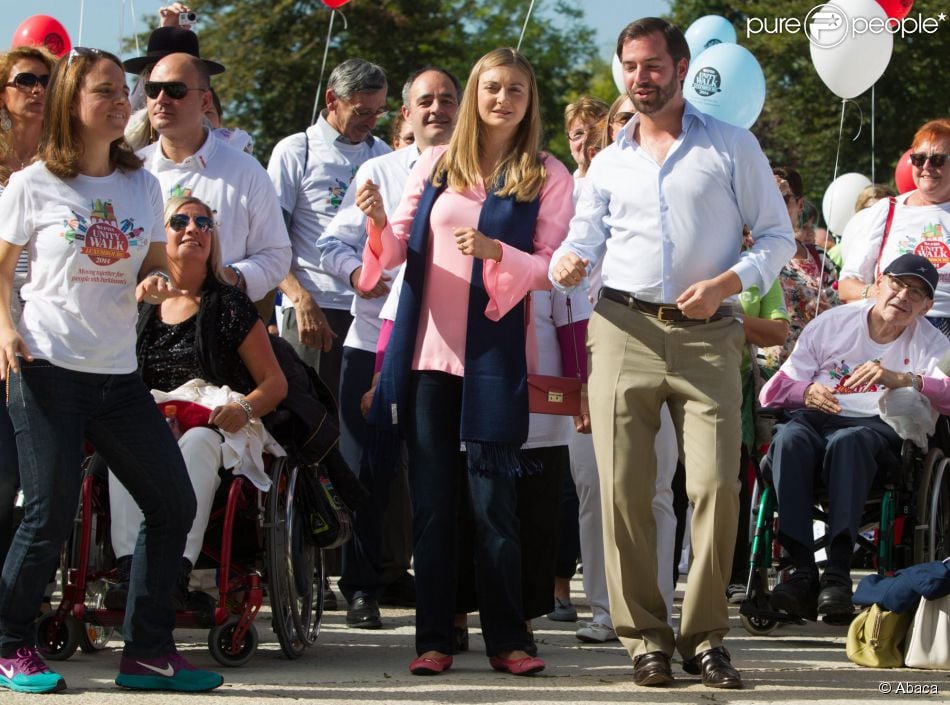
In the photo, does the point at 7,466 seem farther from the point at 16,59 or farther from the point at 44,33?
the point at 44,33

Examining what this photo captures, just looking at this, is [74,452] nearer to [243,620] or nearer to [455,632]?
[243,620]

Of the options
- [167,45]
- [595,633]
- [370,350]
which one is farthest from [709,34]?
[595,633]

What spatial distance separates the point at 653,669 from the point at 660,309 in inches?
46.6

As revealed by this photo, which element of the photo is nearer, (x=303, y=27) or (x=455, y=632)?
(x=455, y=632)

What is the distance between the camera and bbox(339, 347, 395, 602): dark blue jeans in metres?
6.81

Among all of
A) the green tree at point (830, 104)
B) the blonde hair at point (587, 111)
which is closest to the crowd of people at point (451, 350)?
the blonde hair at point (587, 111)

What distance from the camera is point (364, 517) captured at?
22.6ft

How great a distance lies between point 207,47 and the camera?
37.2 metres

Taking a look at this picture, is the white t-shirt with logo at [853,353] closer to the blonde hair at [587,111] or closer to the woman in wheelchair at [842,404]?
the woman in wheelchair at [842,404]

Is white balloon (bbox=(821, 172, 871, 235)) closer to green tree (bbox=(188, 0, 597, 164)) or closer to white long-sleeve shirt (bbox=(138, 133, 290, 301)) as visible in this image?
white long-sleeve shirt (bbox=(138, 133, 290, 301))

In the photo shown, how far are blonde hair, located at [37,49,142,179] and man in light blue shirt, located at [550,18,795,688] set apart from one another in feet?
5.15

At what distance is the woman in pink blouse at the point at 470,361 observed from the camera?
557cm

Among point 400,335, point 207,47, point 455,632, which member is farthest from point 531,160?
point 207,47

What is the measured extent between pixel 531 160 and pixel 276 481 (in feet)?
4.71
